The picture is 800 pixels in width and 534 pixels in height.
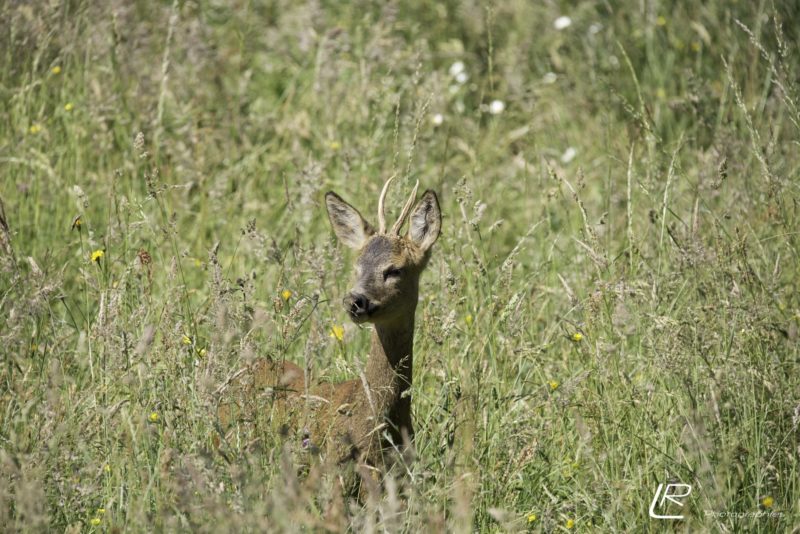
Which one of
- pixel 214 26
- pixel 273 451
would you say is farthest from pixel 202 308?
pixel 214 26

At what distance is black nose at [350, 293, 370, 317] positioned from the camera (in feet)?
12.7

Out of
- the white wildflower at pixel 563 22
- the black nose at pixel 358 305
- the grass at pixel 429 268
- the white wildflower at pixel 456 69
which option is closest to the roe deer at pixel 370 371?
the black nose at pixel 358 305

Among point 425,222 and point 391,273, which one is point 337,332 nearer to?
point 391,273

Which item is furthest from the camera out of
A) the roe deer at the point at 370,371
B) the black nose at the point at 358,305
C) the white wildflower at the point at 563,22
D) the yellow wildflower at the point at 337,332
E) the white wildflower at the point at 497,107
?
the white wildflower at the point at 563,22

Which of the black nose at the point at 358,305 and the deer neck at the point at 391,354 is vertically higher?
the black nose at the point at 358,305

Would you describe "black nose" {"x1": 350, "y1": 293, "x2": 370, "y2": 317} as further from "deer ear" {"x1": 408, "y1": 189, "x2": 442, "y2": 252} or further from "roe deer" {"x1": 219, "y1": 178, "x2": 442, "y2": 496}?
"deer ear" {"x1": 408, "y1": 189, "x2": 442, "y2": 252}

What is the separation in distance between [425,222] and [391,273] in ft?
1.27

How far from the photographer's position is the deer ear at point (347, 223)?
14.5ft

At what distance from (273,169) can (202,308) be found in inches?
78.0

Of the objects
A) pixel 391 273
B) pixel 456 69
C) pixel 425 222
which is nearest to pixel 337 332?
pixel 391 273

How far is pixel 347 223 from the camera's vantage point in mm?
4500

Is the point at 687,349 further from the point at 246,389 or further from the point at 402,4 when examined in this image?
the point at 402,4

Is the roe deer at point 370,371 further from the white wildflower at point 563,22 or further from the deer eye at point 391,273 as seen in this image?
the white wildflower at point 563,22

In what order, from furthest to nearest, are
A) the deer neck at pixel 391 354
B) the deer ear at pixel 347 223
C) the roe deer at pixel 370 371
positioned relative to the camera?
the deer ear at pixel 347 223
the deer neck at pixel 391 354
the roe deer at pixel 370 371
